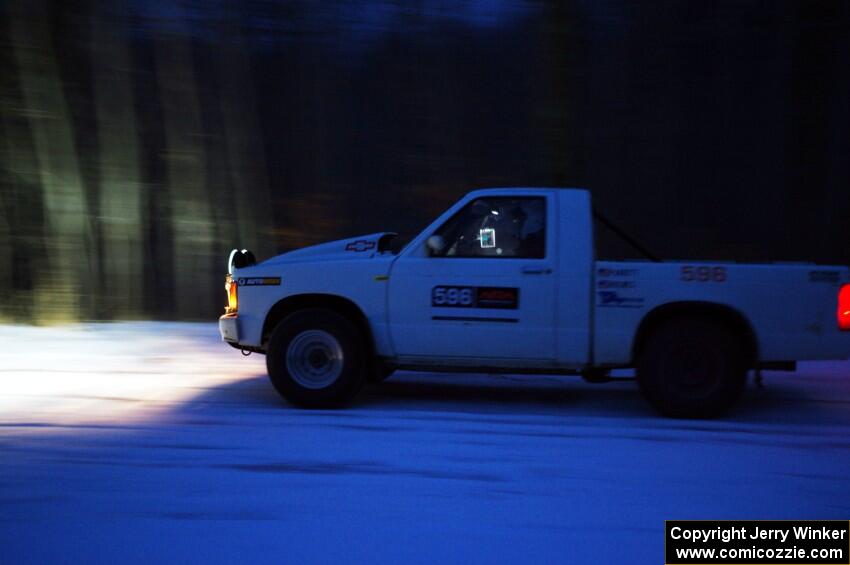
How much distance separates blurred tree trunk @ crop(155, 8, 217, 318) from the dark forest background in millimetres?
31

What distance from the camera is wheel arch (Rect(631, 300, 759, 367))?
591 cm

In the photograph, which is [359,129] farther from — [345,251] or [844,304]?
[844,304]

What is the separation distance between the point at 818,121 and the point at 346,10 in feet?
23.9

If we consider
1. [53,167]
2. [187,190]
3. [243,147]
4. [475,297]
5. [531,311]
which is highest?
[243,147]

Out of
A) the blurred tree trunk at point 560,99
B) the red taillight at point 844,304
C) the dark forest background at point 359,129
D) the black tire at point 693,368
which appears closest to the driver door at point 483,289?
the black tire at point 693,368

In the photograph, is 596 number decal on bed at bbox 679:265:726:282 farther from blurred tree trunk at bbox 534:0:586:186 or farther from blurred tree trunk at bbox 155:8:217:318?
blurred tree trunk at bbox 155:8:217:318

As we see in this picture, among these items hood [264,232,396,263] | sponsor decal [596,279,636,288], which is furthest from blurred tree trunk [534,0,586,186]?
sponsor decal [596,279,636,288]

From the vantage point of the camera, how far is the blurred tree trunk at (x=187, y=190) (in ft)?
39.3

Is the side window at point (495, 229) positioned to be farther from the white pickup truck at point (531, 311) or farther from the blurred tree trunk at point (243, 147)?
the blurred tree trunk at point (243, 147)

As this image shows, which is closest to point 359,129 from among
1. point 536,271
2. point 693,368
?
point 536,271

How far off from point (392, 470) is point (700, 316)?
2.87 m

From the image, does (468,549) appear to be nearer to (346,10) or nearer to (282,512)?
(282,512)

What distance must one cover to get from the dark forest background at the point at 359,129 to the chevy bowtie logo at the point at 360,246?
5.21 meters

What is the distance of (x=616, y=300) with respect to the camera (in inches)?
236
